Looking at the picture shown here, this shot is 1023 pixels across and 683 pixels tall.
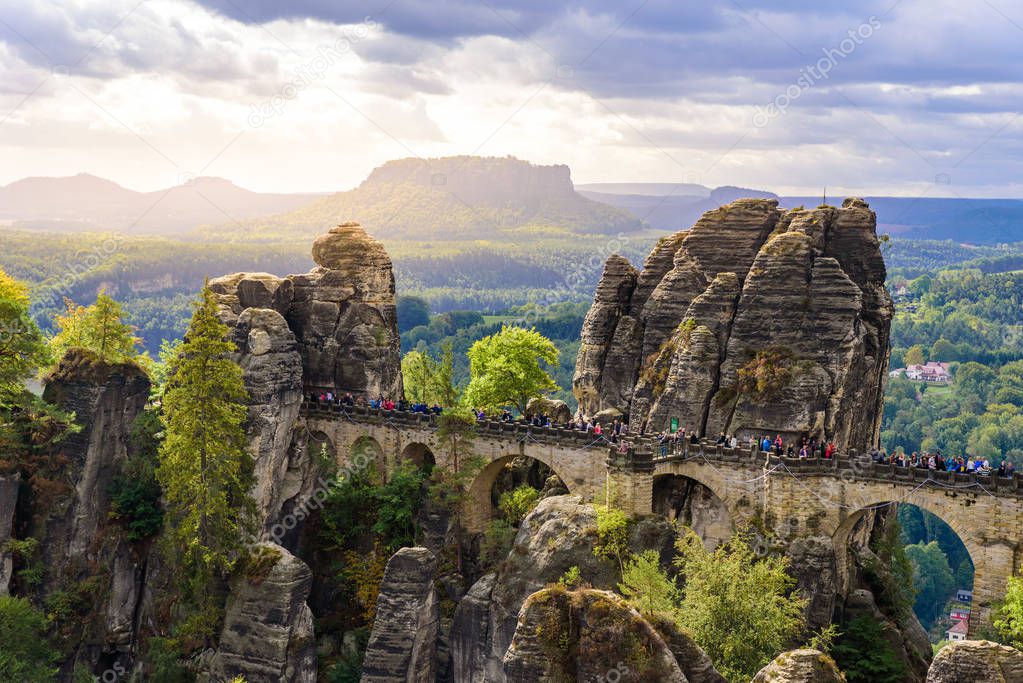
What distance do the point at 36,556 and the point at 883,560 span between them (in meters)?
44.5

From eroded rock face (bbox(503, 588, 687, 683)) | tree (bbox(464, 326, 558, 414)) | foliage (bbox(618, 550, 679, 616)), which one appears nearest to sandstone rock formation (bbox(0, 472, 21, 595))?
tree (bbox(464, 326, 558, 414))

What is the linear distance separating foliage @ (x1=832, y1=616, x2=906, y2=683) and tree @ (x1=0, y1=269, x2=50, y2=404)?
43.0 m

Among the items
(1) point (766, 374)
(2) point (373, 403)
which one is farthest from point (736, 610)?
(2) point (373, 403)

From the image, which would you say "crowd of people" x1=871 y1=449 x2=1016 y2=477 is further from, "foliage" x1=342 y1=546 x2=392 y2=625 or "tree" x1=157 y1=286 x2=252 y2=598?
"tree" x1=157 y1=286 x2=252 y2=598

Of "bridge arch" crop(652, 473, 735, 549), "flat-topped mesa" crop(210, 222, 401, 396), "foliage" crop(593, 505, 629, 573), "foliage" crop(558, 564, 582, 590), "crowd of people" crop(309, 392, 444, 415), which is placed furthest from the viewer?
"flat-topped mesa" crop(210, 222, 401, 396)

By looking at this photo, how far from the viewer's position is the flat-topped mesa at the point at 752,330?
6294cm

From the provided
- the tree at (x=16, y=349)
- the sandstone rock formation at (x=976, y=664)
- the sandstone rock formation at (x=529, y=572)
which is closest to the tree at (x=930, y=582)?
the sandstone rock formation at (x=529, y=572)

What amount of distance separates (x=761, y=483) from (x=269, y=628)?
82.3 feet

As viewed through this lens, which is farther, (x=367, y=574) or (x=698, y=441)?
(x=367, y=574)

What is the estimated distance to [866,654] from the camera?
56.3m

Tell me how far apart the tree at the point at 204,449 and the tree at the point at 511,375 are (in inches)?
786

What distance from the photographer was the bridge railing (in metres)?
54.6

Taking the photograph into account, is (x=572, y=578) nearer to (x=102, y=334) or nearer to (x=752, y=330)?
(x=752, y=330)

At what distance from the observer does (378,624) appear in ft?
200
